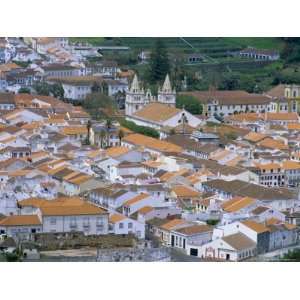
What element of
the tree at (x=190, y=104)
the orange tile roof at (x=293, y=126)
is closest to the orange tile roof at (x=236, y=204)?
the orange tile roof at (x=293, y=126)

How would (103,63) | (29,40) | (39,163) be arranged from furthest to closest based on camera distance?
(29,40)
(103,63)
(39,163)

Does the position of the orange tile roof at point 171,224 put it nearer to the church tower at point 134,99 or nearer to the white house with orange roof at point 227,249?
the white house with orange roof at point 227,249

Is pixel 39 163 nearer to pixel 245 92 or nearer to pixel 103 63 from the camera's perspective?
pixel 245 92

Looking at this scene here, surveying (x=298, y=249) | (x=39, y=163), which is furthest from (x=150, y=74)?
(x=298, y=249)

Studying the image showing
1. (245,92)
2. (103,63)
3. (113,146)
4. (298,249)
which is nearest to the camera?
(298,249)

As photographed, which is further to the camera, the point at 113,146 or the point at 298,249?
the point at 113,146
